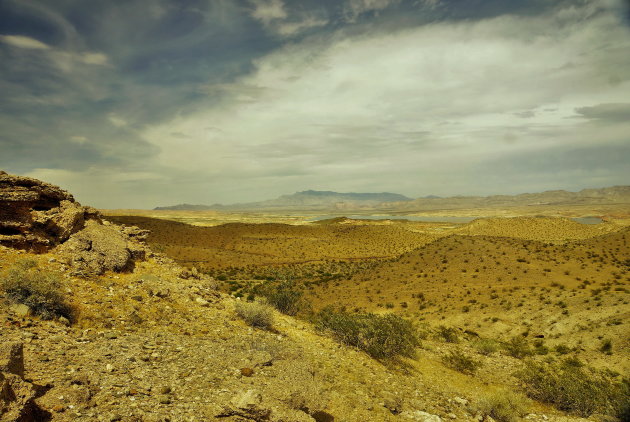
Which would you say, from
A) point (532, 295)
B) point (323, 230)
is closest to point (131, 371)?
point (532, 295)

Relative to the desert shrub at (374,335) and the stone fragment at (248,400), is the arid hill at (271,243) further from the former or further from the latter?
the stone fragment at (248,400)

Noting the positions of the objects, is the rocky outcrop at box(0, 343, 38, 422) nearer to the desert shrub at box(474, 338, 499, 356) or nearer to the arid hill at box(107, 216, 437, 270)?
the desert shrub at box(474, 338, 499, 356)

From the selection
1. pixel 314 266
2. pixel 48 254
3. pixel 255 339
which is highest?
pixel 48 254

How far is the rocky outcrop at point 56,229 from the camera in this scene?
970 cm

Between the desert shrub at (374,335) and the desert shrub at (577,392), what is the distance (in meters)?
3.89

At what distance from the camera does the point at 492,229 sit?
2876 inches

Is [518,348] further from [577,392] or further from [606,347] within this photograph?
[577,392]

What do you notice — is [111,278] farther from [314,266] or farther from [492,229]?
[492,229]

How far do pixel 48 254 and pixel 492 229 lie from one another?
7982 centimetres

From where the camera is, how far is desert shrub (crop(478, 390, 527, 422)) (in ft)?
26.1

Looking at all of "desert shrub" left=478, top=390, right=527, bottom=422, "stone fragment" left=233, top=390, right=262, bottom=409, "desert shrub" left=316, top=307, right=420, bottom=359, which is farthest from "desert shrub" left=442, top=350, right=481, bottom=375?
"stone fragment" left=233, top=390, right=262, bottom=409

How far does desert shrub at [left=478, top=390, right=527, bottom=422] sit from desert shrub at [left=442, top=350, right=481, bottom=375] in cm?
308

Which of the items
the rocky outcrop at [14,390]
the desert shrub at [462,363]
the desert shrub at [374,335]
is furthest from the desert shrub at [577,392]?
the rocky outcrop at [14,390]

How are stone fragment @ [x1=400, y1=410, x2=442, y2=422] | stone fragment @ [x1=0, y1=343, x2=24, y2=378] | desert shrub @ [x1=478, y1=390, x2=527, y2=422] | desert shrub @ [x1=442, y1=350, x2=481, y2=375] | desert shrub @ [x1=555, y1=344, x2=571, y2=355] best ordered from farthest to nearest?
desert shrub @ [x1=555, y1=344, x2=571, y2=355], desert shrub @ [x1=442, y1=350, x2=481, y2=375], desert shrub @ [x1=478, y1=390, x2=527, y2=422], stone fragment @ [x1=400, y1=410, x2=442, y2=422], stone fragment @ [x1=0, y1=343, x2=24, y2=378]
